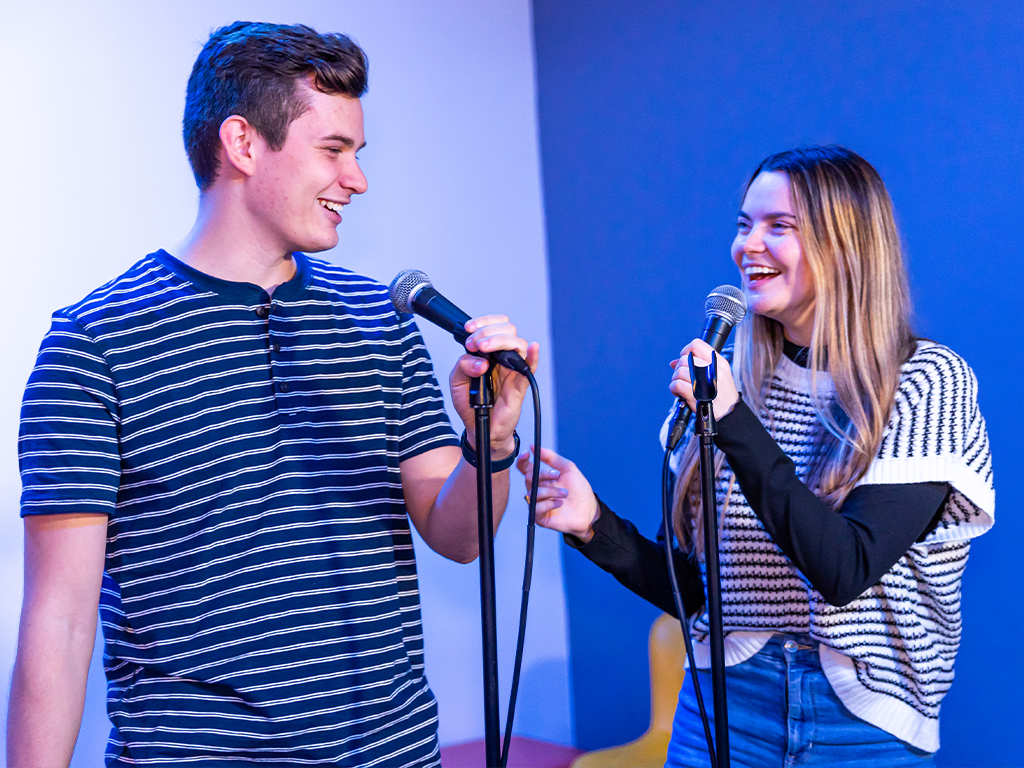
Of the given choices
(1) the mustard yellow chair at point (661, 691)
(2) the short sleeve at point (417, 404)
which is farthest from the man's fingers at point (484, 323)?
(1) the mustard yellow chair at point (661, 691)

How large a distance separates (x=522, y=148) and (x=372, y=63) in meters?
0.66

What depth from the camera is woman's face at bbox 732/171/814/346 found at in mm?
1804

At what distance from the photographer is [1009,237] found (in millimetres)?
2346

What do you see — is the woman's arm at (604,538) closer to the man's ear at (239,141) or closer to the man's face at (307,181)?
the man's face at (307,181)

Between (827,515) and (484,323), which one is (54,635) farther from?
(827,515)

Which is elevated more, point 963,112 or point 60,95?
point 60,95

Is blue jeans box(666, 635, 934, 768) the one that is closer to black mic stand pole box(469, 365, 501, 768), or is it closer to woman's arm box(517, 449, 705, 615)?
woman's arm box(517, 449, 705, 615)

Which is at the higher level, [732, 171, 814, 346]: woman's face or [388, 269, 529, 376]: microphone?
[732, 171, 814, 346]: woman's face

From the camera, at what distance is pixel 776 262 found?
1.82 metres

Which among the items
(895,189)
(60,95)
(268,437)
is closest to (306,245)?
(268,437)

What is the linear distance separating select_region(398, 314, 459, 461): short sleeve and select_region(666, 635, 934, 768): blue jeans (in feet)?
2.14

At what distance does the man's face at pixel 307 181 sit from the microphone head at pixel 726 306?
586 mm

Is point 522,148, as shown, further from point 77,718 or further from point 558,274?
point 77,718

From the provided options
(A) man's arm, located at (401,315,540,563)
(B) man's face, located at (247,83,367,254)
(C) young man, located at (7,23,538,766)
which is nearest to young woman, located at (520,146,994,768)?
(A) man's arm, located at (401,315,540,563)
